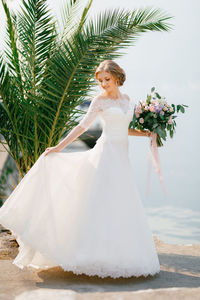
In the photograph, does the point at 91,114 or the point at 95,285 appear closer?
the point at 95,285

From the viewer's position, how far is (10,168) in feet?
33.2

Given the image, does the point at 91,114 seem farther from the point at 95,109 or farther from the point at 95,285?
the point at 95,285

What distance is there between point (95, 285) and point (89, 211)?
0.71 m

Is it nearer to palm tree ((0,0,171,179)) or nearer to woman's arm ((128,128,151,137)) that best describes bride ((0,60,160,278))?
woman's arm ((128,128,151,137))

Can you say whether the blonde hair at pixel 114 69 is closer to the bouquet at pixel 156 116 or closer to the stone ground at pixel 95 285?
the bouquet at pixel 156 116

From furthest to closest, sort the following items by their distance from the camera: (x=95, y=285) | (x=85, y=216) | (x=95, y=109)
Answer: (x=95, y=109), (x=85, y=216), (x=95, y=285)

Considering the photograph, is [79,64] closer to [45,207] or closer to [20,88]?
[20,88]

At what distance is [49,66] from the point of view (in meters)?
5.95

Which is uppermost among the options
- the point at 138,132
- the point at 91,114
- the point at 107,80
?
the point at 107,80

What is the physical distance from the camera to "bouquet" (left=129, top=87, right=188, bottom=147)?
4.59 metres

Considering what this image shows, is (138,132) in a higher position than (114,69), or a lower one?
lower

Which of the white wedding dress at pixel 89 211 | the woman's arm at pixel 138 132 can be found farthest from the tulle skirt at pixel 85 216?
the woman's arm at pixel 138 132

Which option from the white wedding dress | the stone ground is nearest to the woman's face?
the white wedding dress

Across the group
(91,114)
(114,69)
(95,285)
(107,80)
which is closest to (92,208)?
(95,285)
